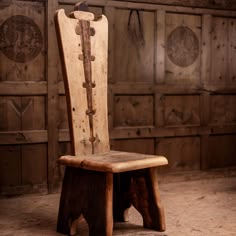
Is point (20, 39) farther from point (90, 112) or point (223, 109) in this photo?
point (223, 109)

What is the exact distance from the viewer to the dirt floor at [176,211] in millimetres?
3136

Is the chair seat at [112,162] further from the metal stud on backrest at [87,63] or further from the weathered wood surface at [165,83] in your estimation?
the weathered wood surface at [165,83]

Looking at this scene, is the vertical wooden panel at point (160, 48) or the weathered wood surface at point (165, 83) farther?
the vertical wooden panel at point (160, 48)

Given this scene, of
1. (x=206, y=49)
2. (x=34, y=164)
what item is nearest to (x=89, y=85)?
(x=34, y=164)

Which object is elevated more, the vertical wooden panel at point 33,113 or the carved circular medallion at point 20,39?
the carved circular medallion at point 20,39

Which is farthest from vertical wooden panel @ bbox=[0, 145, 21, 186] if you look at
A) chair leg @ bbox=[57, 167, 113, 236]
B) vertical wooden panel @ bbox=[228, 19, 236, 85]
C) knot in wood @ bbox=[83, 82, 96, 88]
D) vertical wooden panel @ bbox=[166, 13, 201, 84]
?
A: vertical wooden panel @ bbox=[228, 19, 236, 85]

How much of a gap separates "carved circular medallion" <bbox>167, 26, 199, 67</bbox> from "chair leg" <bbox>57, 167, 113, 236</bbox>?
A: 2194 mm

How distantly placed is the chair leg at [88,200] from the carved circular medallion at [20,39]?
148 cm

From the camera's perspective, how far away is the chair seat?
8.85ft

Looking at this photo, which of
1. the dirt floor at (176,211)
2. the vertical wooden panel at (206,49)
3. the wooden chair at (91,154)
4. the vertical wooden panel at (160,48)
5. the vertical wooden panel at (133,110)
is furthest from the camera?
the vertical wooden panel at (206,49)

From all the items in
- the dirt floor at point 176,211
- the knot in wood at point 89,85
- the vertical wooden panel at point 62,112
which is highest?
the knot in wood at point 89,85

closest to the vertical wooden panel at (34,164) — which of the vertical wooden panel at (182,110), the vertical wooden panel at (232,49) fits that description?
the vertical wooden panel at (182,110)

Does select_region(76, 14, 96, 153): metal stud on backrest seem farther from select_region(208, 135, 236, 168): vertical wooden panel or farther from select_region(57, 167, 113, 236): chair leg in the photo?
select_region(208, 135, 236, 168): vertical wooden panel

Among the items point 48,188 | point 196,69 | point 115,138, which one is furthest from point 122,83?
point 48,188
